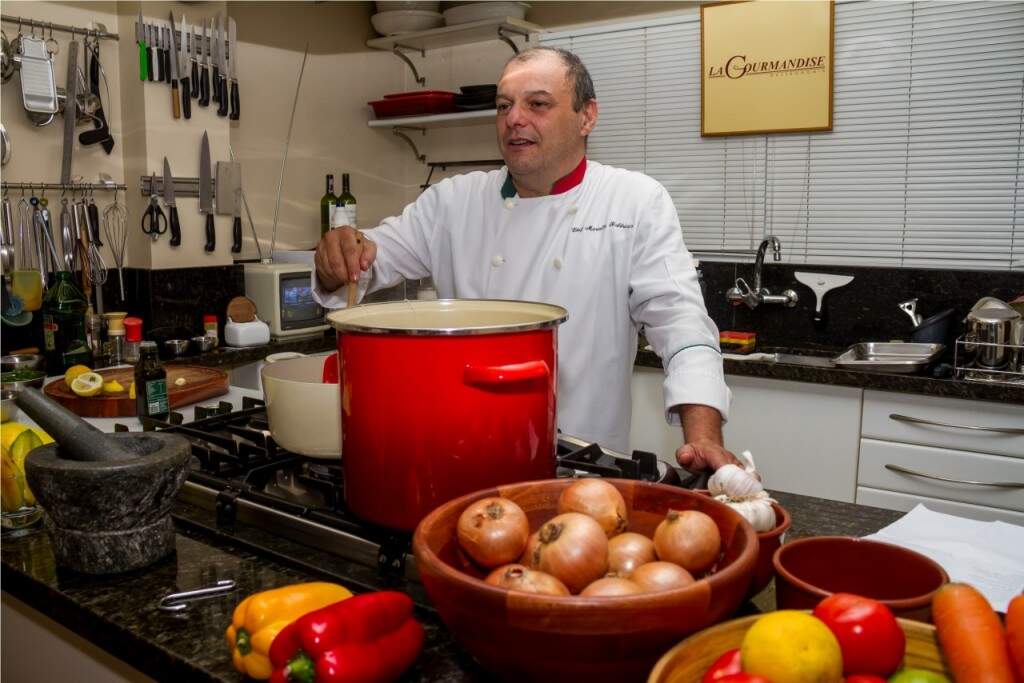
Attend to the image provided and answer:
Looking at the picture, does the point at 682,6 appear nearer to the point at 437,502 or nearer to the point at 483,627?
the point at 437,502

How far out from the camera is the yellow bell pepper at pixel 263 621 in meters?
0.76

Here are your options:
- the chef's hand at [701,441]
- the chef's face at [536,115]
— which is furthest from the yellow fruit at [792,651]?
the chef's face at [536,115]

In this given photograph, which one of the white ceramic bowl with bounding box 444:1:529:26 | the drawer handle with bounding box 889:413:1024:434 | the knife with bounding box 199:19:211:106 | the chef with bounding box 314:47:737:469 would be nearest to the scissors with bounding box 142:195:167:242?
the knife with bounding box 199:19:211:106

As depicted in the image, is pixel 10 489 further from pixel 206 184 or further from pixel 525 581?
pixel 206 184

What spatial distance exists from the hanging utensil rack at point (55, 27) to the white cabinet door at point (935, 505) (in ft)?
9.23

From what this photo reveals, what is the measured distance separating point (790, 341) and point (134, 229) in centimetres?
239

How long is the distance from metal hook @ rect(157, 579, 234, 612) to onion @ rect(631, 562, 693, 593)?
49 centimetres

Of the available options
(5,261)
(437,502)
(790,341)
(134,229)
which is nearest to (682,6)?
(790,341)

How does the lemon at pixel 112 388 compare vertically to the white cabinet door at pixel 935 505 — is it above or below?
above

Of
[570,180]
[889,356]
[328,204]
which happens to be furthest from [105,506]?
[328,204]

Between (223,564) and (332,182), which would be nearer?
(223,564)

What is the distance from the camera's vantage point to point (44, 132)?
2750 mm

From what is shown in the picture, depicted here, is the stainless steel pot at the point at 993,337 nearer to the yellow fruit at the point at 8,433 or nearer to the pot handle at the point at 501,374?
the pot handle at the point at 501,374

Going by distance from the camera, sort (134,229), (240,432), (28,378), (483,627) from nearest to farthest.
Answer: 1. (483,627)
2. (240,432)
3. (28,378)
4. (134,229)
